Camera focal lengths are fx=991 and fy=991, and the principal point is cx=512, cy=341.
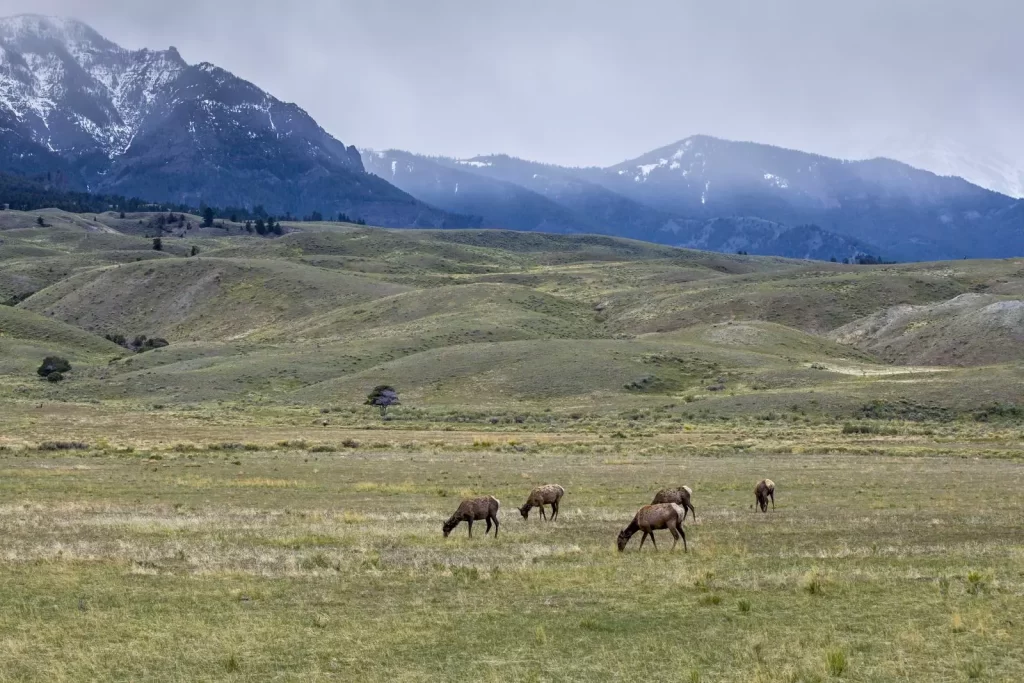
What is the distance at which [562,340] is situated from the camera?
12019 centimetres

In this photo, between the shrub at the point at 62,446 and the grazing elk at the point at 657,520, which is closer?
the grazing elk at the point at 657,520

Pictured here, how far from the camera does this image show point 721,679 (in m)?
12.9

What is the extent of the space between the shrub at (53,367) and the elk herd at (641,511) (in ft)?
351

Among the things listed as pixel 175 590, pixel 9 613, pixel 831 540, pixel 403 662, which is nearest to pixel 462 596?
pixel 403 662

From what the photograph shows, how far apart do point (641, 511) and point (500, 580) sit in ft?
14.9

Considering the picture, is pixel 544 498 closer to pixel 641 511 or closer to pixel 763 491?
pixel 641 511

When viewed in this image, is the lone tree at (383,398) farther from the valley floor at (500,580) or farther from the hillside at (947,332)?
the hillside at (947,332)

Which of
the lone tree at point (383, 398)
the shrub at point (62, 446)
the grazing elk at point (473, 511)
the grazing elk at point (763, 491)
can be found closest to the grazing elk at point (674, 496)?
the grazing elk at point (763, 491)

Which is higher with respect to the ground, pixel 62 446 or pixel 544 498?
pixel 544 498

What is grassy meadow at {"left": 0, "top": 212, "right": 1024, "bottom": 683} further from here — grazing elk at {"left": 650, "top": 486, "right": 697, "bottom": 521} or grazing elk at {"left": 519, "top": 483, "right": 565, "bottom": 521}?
grazing elk at {"left": 650, "top": 486, "right": 697, "bottom": 521}

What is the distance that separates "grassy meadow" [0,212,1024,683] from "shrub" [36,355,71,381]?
5.34 metres

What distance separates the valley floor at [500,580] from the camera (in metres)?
13.9

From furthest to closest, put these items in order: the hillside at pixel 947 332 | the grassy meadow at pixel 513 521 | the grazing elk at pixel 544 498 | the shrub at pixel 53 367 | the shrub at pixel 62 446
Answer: the hillside at pixel 947 332 → the shrub at pixel 53 367 → the shrub at pixel 62 446 → the grazing elk at pixel 544 498 → the grassy meadow at pixel 513 521

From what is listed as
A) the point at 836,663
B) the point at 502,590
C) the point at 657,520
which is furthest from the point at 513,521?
the point at 836,663
